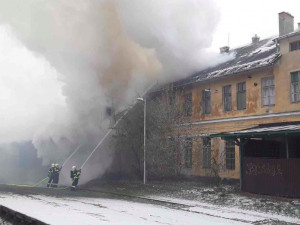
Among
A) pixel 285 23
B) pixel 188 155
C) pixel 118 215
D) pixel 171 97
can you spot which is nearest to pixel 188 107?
pixel 171 97

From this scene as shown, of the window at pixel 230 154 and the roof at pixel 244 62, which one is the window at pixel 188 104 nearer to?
the roof at pixel 244 62

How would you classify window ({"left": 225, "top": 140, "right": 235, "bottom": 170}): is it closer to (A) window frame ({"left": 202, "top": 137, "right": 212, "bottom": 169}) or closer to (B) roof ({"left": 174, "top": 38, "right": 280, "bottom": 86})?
(A) window frame ({"left": 202, "top": 137, "right": 212, "bottom": 169})

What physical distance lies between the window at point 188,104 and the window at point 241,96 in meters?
4.35

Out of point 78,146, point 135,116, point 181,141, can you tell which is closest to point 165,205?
point 181,141

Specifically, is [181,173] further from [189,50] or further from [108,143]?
[189,50]

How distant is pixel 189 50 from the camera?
2639 cm

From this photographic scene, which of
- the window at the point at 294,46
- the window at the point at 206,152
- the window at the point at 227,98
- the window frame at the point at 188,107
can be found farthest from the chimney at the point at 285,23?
the window at the point at 206,152

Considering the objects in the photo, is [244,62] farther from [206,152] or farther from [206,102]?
[206,152]

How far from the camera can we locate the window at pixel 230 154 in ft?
75.2

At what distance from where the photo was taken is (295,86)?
20.0 m

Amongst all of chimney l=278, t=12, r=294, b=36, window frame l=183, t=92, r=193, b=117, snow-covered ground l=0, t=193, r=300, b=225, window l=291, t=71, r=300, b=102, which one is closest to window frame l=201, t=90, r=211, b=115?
window frame l=183, t=92, r=193, b=117

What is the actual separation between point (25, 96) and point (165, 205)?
1854 cm

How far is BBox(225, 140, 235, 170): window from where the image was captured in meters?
22.9

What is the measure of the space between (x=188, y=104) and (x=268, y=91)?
6865 mm
